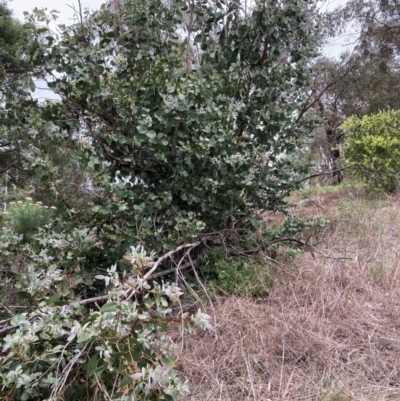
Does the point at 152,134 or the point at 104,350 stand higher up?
the point at 152,134

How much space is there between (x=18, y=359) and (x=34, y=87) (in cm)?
146

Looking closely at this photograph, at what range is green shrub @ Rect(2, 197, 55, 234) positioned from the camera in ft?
7.72

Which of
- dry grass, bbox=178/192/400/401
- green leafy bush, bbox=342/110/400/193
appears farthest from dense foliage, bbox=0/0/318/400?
green leafy bush, bbox=342/110/400/193

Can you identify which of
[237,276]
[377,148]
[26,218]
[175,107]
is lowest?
[237,276]

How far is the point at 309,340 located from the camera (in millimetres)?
1659

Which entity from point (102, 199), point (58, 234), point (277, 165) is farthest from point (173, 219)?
→ point (277, 165)

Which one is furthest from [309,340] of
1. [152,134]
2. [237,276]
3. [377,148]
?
[377,148]

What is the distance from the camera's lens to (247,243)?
8.59ft

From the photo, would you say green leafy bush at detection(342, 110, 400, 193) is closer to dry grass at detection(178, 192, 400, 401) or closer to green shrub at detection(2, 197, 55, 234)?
dry grass at detection(178, 192, 400, 401)

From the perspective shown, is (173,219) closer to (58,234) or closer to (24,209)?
(58,234)

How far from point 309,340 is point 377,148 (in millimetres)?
4034

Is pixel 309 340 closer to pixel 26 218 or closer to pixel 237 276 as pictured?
pixel 237 276

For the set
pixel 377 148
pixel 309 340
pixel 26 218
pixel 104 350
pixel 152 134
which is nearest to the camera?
pixel 104 350

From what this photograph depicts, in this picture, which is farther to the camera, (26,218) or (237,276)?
(26,218)
